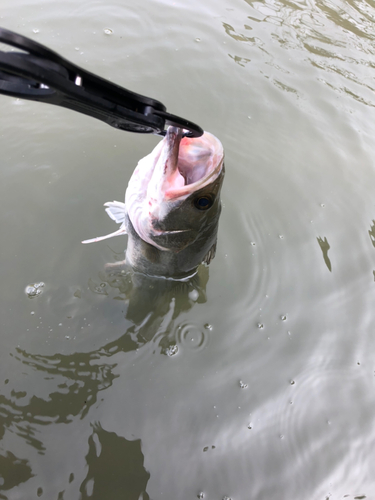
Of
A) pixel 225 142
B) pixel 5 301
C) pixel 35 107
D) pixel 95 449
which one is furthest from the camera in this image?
pixel 225 142

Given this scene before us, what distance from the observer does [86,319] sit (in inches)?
122

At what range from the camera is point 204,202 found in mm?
2066

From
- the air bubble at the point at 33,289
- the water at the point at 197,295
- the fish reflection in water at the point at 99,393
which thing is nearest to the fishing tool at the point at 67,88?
the fish reflection in water at the point at 99,393

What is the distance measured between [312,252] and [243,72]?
285cm

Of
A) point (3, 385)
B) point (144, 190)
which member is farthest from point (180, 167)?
point (3, 385)

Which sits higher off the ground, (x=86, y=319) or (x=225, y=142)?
(x=225, y=142)

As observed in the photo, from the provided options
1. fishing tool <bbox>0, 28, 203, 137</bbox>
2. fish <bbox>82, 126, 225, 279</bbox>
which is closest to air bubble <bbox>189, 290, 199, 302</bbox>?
fish <bbox>82, 126, 225, 279</bbox>

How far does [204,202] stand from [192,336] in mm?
1561

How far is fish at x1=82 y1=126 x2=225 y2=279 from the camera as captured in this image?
196cm

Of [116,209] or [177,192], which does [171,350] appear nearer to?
[116,209]

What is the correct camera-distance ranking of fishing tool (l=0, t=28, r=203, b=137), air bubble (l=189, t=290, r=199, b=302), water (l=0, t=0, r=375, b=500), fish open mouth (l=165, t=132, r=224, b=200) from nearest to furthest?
fishing tool (l=0, t=28, r=203, b=137) < fish open mouth (l=165, t=132, r=224, b=200) < water (l=0, t=0, r=375, b=500) < air bubble (l=189, t=290, r=199, b=302)

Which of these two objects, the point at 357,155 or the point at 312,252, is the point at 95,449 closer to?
the point at 312,252

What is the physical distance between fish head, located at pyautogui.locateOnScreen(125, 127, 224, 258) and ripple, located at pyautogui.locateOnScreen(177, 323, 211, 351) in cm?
108

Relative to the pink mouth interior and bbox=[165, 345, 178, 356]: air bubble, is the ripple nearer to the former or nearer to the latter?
bbox=[165, 345, 178, 356]: air bubble
